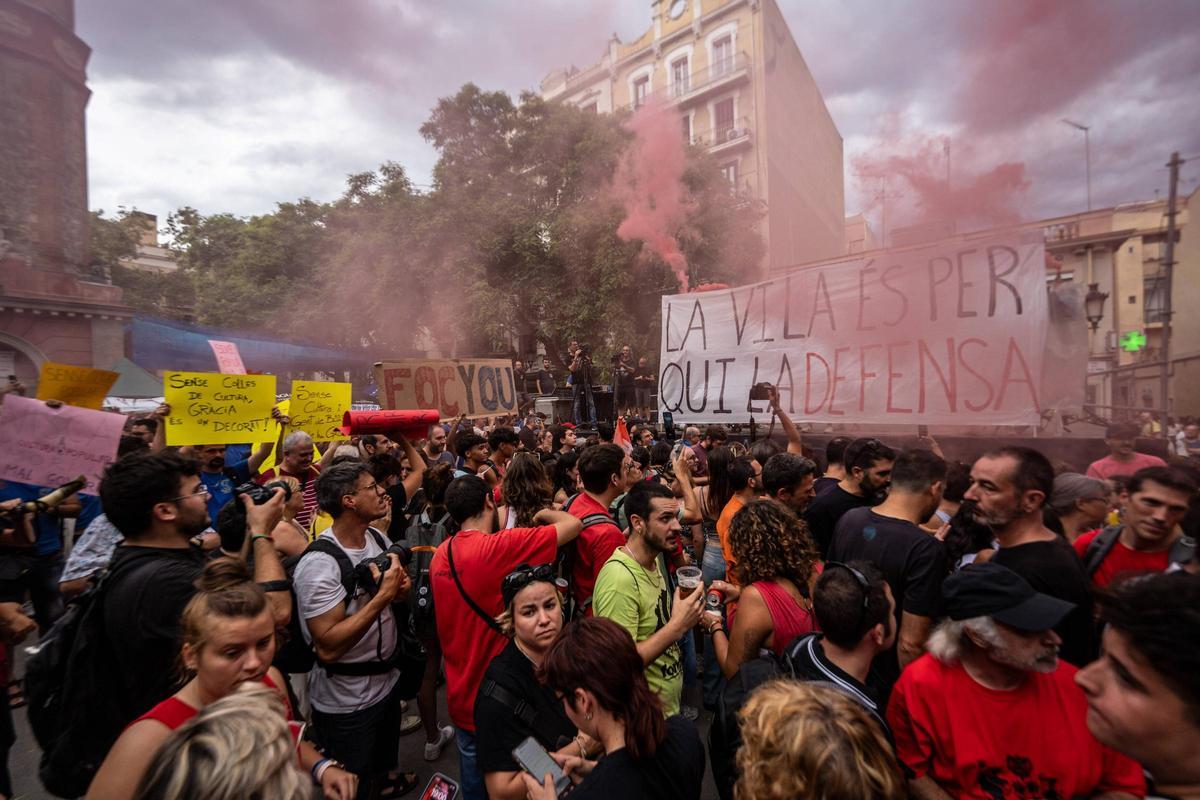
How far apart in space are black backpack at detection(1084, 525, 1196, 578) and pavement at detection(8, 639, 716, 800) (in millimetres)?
2346

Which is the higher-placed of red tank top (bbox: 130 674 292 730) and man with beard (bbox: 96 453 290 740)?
man with beard (bbox: 96 453 290 740)

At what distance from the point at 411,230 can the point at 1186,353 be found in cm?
2617

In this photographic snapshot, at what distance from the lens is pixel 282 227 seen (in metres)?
29.4

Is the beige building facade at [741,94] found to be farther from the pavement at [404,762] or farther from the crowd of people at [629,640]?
the pavement at [404,762]

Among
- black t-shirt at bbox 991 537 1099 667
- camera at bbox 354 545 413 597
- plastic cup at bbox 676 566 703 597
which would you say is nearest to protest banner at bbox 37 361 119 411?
camera at bbox 354 545 413 597

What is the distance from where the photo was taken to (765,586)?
2359mm

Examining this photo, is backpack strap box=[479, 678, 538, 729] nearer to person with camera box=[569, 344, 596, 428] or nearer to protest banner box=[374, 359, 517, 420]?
protest banner box=[374, 359, 517, 420]

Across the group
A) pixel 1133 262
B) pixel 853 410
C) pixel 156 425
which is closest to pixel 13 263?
pixel 156 425

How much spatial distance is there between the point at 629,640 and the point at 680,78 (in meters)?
31.4

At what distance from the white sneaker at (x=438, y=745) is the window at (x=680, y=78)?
98.0ft

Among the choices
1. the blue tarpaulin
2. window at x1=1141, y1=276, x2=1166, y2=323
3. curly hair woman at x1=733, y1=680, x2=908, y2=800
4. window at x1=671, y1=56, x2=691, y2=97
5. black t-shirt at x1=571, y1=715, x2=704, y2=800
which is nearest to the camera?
curly hair woman at x1=733, y1=680, x2=908, y2=800

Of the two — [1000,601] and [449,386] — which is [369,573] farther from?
[449,386]

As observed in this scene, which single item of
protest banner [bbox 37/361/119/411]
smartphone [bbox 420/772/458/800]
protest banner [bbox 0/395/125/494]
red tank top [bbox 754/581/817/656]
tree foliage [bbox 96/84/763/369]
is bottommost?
smartphone [bbox 420/772/458/800]

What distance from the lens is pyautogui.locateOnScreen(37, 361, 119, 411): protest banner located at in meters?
3.75
